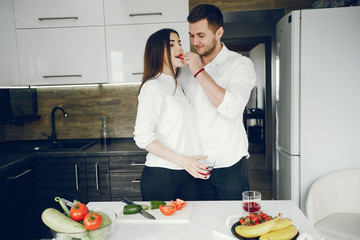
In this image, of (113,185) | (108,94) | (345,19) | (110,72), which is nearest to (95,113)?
(108,94)

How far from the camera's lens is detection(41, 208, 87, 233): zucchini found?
99cm

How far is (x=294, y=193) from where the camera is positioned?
251cm

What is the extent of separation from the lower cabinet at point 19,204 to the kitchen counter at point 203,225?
1249 millimetres

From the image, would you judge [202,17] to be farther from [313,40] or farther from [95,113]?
[95,113]

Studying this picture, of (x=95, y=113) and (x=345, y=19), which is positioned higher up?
(x=345, y=19)

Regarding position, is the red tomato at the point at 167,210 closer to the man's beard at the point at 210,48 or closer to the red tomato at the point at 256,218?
the red tomato at the point at 256,218

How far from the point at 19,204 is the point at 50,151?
475 millimetres

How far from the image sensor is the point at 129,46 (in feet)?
8.91

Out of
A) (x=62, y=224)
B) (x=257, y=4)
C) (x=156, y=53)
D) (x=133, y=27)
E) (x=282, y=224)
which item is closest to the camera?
(x=62, y=224)

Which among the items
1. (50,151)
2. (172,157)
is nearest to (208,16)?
(172,157)

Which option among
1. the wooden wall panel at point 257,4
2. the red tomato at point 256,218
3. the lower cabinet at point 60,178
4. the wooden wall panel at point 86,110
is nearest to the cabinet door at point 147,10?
the wooden wall panel at point 257,4

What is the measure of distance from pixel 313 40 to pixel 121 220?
6.52ft

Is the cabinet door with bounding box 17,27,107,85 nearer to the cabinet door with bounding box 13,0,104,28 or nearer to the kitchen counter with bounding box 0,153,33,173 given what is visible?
the cabinet door with bounding box 13,0,104,28

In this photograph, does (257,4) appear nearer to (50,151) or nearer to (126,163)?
(126,163)
